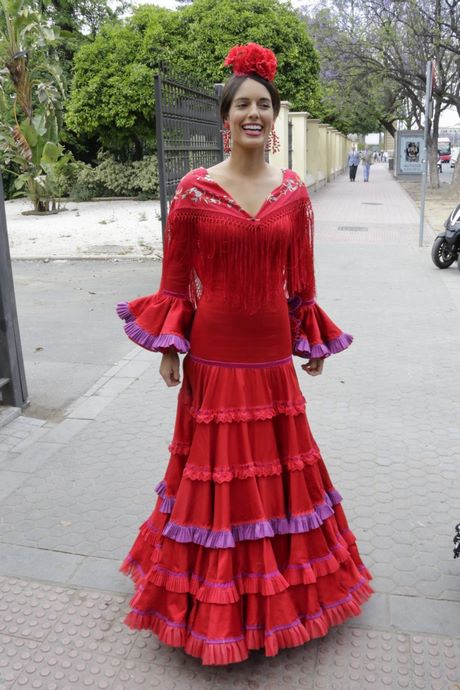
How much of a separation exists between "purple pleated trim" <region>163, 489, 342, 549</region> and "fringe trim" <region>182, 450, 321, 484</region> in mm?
178

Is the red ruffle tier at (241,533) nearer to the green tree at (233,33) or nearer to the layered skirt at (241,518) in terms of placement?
the layered skirt at (241,518)

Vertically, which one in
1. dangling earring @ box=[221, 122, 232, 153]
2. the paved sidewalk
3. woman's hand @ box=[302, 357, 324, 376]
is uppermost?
dangling earring @ box=[221, 122, 232, 153]

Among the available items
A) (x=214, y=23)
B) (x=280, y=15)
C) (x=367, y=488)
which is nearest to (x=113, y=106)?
(x=214, y=23)

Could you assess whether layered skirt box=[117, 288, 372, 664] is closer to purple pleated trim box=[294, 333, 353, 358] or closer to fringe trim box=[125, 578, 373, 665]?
fringe trim box=[125, 578, 373, 665]

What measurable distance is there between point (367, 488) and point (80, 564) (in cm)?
165

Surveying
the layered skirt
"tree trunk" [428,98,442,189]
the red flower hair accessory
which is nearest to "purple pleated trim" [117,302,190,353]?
the layered skirt

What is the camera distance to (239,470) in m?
2.52

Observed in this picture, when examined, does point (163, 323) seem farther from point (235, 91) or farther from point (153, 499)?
point (153, 499)

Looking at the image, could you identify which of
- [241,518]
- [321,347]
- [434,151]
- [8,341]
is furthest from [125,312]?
[434,151]

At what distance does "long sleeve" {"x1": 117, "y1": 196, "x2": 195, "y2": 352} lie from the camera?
2486 mm

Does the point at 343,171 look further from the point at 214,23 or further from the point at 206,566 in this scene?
the point at 206,566

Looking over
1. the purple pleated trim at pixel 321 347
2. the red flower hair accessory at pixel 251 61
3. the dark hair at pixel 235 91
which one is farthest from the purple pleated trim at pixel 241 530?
the red flower hair accessory at pixel 251 61

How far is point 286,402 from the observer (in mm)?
2607

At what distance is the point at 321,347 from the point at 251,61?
110 centimetres
